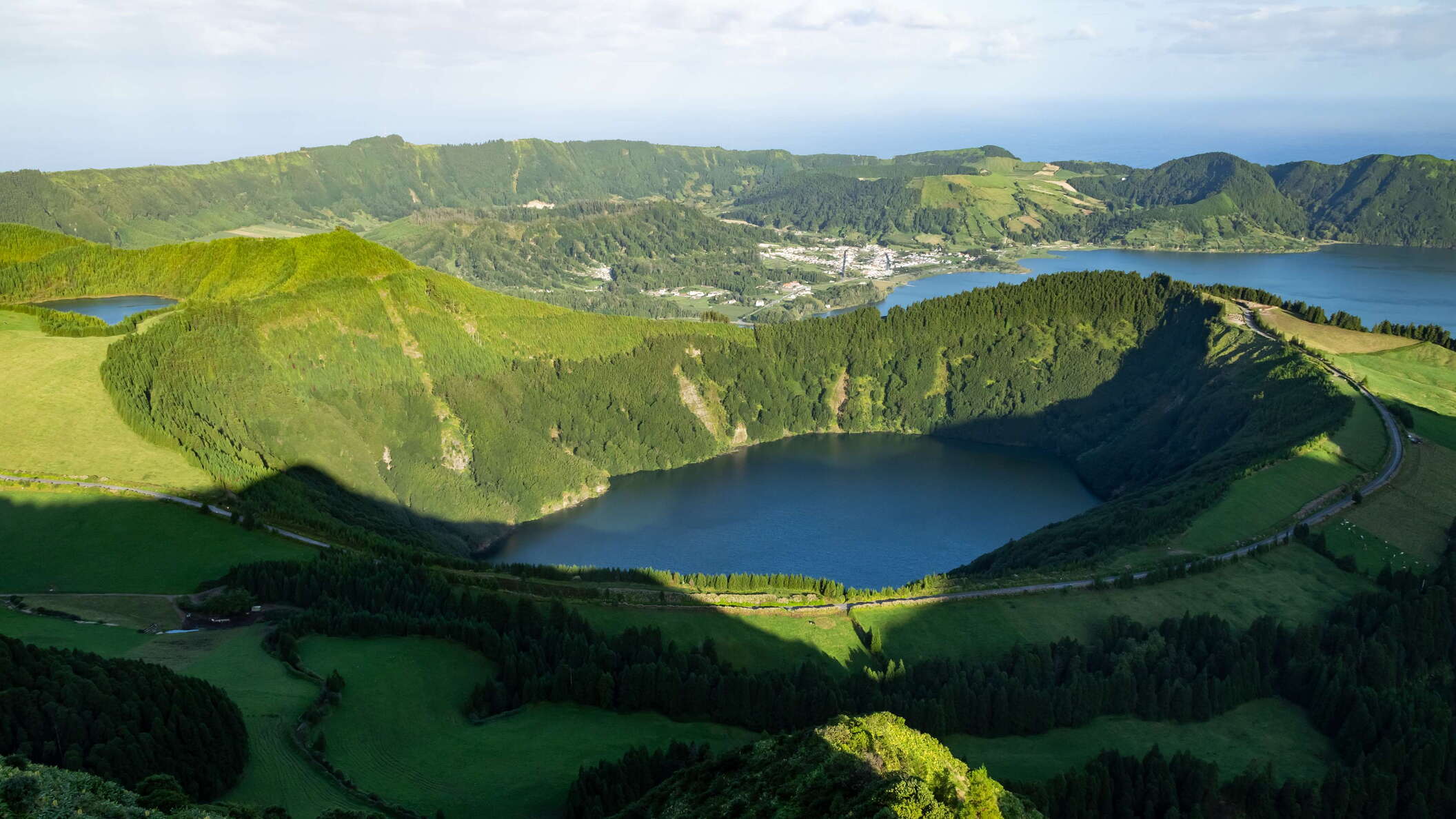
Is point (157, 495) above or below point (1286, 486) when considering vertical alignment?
below

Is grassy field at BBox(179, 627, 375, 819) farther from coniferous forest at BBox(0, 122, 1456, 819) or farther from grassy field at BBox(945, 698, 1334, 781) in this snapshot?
grassy field at BBox(945, 698, 1334, 781)

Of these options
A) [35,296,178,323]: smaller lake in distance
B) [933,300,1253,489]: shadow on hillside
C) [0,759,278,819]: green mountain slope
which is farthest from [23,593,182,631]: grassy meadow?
[933,300,1253,489]: shadow on hillside

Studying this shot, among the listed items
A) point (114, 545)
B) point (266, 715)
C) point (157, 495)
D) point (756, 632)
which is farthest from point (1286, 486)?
point (157, 495)

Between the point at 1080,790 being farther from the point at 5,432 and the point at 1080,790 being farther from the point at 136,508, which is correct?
the point at 5,432

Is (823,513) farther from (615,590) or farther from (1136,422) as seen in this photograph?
(1136,422)

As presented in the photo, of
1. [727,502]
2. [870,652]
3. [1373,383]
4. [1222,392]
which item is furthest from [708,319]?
[870,652]
